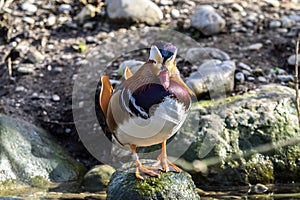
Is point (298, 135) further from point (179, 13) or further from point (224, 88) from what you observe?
point (179, 13)

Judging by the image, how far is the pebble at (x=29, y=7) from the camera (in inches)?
320

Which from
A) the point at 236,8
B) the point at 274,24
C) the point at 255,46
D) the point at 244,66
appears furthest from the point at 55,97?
the point at 274,24

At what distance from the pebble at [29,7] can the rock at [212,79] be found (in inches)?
98.5

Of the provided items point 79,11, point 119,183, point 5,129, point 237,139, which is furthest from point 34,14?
point 119,183

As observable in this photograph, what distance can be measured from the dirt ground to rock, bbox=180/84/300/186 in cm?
74

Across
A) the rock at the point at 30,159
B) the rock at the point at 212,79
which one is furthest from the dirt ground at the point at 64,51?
the rock at the point at 30,159

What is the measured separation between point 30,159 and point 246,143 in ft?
6.82

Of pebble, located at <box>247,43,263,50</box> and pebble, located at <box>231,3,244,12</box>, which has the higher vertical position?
pebble, located at <box>231,3,244,12</box>

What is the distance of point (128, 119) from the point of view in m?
4.04

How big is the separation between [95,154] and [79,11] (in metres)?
2.45

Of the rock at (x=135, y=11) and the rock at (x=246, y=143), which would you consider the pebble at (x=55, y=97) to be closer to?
the rock at (x=135, y=11)

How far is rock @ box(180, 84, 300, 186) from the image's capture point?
5910 millimetres

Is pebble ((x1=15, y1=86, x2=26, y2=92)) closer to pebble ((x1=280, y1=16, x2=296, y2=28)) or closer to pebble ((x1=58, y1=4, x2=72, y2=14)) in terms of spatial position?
pebble ((x1=58, y1=4, x2=72, y2=14))

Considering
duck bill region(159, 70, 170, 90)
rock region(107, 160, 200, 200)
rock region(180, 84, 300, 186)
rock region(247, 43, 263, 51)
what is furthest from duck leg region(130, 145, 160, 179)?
rock region(247, 43, 263, 51)
